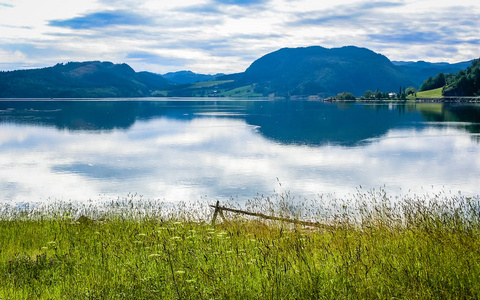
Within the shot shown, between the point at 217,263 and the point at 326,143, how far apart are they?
61041 millimetres

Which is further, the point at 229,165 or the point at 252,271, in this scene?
the point at 229,165

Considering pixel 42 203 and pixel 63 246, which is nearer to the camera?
pixel 63 246

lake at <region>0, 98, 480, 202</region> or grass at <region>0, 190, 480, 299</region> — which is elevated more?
grass at <region>0, 190, 480, 299</region>

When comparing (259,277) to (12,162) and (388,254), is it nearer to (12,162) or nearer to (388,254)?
(388,254)

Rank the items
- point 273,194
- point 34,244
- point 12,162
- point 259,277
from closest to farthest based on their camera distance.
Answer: point 259,277, point 34,244, point 273,194, point 12,162

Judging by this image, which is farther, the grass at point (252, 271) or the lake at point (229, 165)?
the lake at point (229, 165)

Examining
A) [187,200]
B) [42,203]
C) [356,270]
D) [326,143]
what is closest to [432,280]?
[356,270]

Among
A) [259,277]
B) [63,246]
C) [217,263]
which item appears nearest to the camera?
[259,277]

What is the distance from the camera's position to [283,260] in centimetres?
966

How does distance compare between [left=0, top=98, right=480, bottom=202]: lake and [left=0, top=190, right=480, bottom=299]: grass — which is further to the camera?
[left=0, top=98, right=480, bottom=202]: lake

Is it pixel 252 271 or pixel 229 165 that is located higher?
pixel 252 271

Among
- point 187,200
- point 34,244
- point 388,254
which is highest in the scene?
point 388,254

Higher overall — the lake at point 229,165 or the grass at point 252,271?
the grass at point 252,271

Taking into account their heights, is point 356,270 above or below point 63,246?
above
